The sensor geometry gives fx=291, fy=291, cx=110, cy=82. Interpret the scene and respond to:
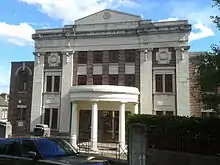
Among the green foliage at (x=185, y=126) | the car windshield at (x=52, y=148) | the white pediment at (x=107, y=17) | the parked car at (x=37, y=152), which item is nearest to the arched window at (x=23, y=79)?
the white pediment at (x=107, y=17)

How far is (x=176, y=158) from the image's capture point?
41.6 ft

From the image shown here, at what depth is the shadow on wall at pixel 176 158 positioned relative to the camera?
11.5 m

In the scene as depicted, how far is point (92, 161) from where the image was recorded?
7.66m

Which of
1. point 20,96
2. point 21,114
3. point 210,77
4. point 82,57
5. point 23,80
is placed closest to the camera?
point 210,77

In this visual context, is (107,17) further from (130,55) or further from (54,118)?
(54,118)

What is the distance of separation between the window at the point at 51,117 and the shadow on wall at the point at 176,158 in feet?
56.1

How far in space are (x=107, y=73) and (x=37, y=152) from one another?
20.5 m

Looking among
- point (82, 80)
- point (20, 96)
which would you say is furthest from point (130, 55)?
point (20, 96)

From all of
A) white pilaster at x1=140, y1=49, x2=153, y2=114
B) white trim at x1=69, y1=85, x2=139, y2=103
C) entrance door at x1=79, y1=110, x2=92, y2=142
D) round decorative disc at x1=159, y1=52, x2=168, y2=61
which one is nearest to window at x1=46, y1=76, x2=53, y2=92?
entrance door at x1=79, y1=110, x2=92, y2=142

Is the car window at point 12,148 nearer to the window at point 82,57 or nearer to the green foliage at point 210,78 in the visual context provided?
the green foliage at point 210,78

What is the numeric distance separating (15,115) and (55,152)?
23842 millimetres

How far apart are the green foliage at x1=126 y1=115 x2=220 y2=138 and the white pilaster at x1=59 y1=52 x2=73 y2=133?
48.7 feet

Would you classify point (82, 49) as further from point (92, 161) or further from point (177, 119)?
point (92, 161)

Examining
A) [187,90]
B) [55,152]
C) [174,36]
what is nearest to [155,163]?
[55,152]
